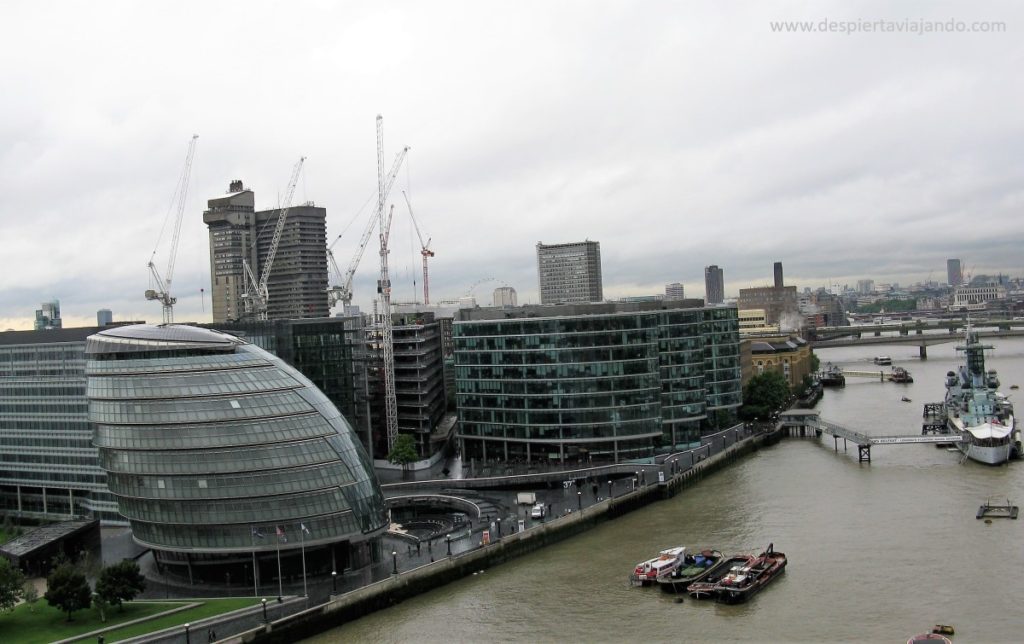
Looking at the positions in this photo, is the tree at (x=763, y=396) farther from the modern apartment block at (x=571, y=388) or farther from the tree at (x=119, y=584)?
the tree at (x=119, y=584)

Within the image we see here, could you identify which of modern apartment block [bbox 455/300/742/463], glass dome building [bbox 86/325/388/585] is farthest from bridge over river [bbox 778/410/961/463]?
glass dome building [bbox 86/325/388/585]

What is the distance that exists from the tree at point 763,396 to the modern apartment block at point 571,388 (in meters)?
15.8

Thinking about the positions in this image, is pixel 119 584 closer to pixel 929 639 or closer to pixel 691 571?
pixel 691 571

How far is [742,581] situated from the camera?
1758 inches

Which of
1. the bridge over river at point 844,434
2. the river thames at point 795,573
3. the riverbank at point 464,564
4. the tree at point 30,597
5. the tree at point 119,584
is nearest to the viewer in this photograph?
the river thames at point 795,573

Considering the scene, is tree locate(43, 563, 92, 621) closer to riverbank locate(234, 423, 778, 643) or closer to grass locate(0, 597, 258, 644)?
grass locate(0, 597, 258, 644)

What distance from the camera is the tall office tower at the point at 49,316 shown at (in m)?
116

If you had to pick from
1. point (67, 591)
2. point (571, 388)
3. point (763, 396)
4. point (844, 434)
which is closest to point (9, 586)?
point (67, 591)

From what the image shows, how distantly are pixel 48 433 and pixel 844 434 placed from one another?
6391 centimetres

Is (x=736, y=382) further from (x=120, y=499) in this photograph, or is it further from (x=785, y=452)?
(x=120, y=499)

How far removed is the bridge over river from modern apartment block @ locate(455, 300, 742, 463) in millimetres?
12621

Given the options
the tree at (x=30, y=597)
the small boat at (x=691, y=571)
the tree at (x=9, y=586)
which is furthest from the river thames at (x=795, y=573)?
the tree at (x=9, y=586)

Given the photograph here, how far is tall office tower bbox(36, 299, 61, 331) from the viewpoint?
381 ft

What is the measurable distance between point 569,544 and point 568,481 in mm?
15042
